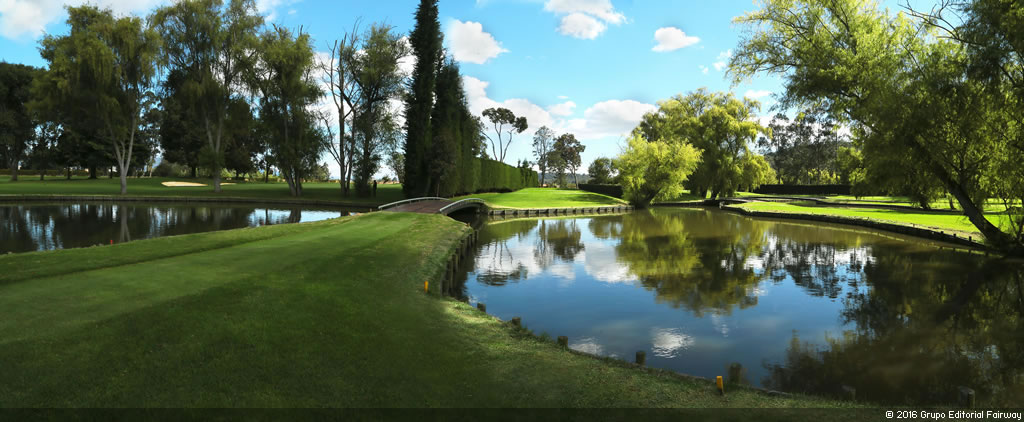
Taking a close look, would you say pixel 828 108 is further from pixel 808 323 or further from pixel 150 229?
pixel 150 229

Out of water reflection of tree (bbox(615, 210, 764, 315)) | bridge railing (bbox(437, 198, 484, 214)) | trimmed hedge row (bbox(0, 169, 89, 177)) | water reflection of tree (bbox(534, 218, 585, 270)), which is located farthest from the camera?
trimmed hedge row (bbox(0, 169, 89, 177))

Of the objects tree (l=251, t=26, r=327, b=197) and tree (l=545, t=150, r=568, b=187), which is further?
tree (l=545, t=150, r=568, b=187)

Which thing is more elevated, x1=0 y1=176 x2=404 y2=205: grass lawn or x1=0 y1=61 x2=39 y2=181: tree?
x1=0 y1=61 x2=39 y2=181: tree

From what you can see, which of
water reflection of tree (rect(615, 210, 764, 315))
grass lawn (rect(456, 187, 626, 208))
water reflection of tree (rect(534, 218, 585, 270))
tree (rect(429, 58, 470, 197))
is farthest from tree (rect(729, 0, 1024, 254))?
grass lawn (rect(456, 187, 626, 208))

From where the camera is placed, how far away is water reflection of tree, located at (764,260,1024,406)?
7688 millimetres

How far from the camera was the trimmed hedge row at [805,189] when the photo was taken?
248 ft

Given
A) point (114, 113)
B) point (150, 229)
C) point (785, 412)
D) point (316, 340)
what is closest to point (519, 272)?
point (316, 340)

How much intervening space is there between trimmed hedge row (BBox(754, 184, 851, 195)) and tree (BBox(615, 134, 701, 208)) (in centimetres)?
3537

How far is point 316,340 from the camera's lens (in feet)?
24.5

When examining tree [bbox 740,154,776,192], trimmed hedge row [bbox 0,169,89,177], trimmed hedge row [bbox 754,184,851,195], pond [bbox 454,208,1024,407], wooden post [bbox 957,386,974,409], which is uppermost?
tree [bbox 740,154,776,192]

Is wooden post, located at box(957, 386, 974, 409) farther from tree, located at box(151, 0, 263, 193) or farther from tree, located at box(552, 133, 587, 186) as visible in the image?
tree, located at box(552, 133, 587, 186)

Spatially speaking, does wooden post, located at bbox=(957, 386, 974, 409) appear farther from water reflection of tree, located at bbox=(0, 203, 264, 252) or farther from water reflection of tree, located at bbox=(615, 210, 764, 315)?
water reflection of tree, located at bbox=(0, 203, 264, 252)

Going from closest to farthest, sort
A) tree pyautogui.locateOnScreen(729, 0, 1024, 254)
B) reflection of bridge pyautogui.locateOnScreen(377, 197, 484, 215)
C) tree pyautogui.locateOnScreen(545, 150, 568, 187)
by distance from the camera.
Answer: tree pyautogui.locateOnScreen(729, 0, 1024, 254), reflection of bridge pyautogui.locateOnScreen(377, 197, 484, 215), tree pyautogui.locateOnScreen(545, 150, 568, 187)

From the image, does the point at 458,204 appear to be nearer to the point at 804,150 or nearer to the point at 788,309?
the point at 788,309
